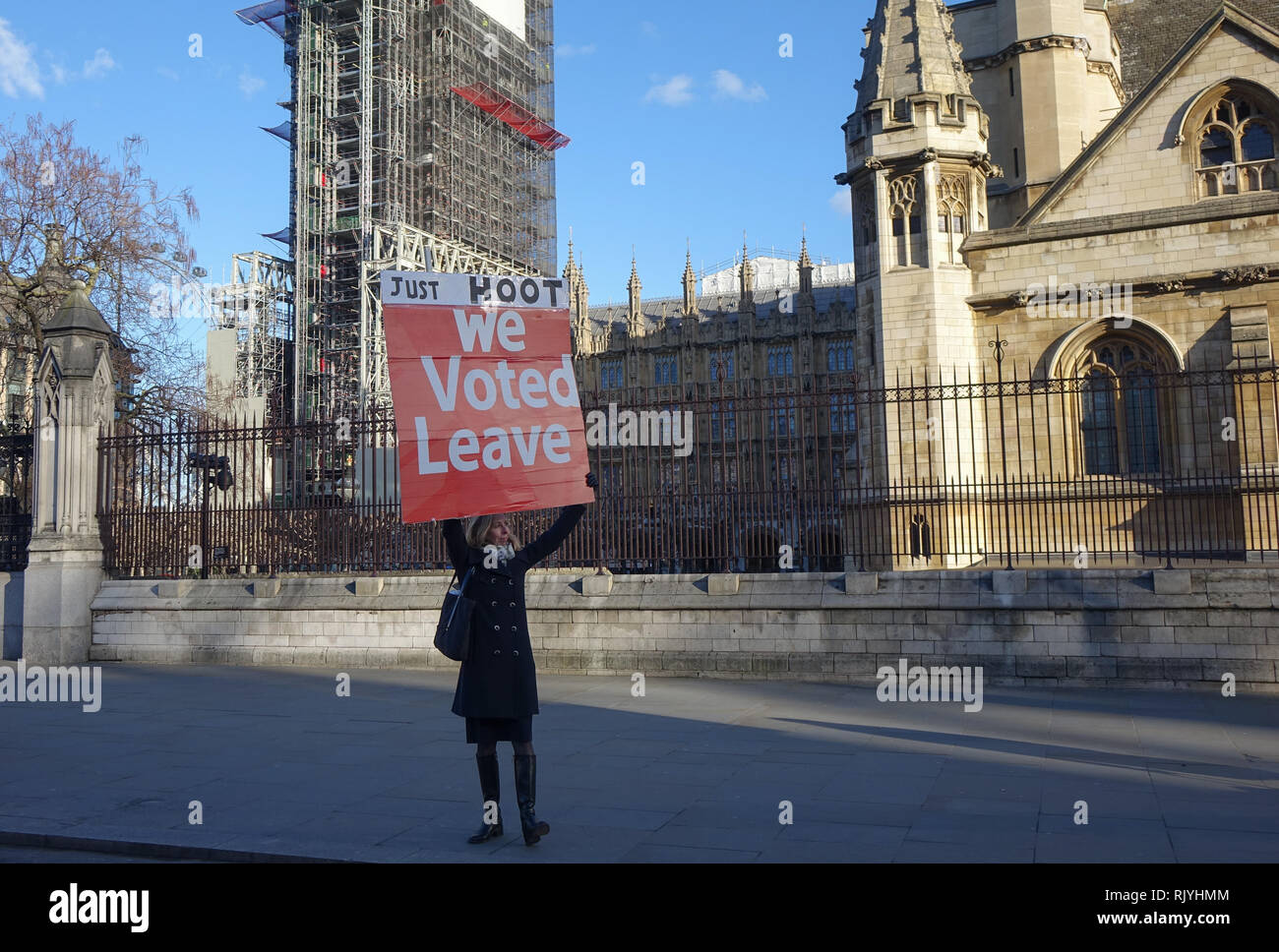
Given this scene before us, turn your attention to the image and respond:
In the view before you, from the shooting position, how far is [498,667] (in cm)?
522

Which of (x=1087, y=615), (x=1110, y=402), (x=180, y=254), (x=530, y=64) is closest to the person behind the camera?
(x=1087, y=615)

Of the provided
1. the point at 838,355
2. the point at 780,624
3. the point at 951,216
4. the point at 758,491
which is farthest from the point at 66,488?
the point at 838,355

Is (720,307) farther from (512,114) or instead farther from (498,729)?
(498,729)

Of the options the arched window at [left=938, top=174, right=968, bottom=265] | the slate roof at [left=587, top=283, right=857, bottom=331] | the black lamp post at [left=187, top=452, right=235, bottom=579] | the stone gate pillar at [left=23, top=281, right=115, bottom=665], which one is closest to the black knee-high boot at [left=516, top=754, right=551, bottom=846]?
the black lamp post at [left=187, top=452, right=235, bottom=579]

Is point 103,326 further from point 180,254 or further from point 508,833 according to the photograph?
point 508,833

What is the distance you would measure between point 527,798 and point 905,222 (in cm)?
1552

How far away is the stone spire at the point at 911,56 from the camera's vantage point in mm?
18312

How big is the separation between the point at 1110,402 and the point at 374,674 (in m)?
13.3

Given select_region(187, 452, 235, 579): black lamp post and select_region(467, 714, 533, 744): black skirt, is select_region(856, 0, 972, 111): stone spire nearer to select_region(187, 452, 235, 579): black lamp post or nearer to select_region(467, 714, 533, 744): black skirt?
select_region(187, 452, 235, 579): black lamp post

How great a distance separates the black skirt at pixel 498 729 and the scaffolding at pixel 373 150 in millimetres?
43527

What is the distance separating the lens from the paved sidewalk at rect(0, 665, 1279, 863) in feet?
17.6

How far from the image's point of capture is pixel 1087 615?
1079 centimetres

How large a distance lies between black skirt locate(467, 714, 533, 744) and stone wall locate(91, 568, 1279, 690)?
22.4 ft
